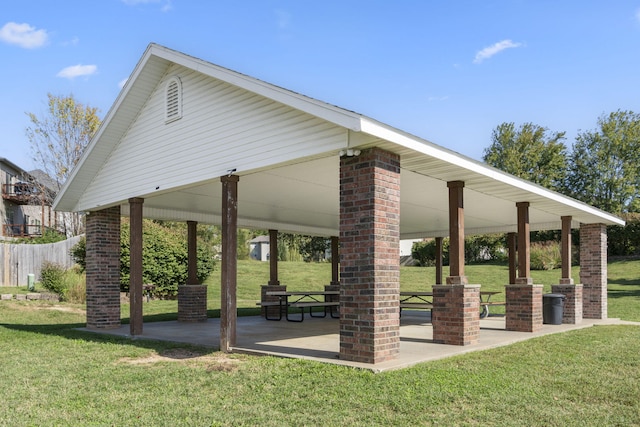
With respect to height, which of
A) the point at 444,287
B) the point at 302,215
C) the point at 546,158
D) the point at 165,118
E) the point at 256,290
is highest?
the point at 546,158

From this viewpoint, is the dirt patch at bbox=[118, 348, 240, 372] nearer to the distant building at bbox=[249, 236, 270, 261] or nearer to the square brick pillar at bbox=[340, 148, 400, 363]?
the square brick pillar at bbox=[340, 148, 400, 363]

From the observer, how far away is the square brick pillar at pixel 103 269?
42.2ft

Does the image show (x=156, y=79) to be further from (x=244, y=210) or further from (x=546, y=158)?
(x=546, y=158)

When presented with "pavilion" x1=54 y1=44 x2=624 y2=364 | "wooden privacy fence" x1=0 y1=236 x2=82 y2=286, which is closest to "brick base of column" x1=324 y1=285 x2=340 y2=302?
"pavilion" x1=54 y1=44 x2=624 y2=364

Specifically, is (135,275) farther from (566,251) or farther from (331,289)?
(566,251)

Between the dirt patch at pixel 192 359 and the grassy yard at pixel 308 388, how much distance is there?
0.02 metres

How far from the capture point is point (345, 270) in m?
7.45

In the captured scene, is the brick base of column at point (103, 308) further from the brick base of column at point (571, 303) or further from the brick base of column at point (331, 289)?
the brick base of column at point (571, 303)

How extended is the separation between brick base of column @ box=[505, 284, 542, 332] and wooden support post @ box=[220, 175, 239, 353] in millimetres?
5992

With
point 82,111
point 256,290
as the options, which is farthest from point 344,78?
point 82,111

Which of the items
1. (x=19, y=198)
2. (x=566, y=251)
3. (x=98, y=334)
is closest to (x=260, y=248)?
(x=19, y=198)

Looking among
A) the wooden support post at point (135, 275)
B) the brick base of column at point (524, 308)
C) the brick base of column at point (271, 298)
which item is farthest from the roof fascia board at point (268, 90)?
the brick base of column at point (271, 298)

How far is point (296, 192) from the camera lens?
1189 centimetres

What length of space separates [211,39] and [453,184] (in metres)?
4.56
